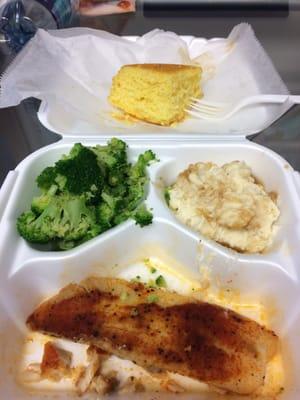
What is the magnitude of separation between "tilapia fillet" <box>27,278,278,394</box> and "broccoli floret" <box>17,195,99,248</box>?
0.56 feet

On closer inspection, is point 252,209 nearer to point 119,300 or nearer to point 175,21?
point 119,300

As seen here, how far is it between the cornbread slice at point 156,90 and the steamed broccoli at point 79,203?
43cm

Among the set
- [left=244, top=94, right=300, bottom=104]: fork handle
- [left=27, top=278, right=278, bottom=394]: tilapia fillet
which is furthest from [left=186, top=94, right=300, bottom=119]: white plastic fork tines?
[left=27, top=278, right=278, bottom=394]: tilapia fillet

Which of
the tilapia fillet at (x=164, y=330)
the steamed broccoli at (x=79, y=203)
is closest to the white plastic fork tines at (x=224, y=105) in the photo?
the steamed broccoli at (x=79, y=203)

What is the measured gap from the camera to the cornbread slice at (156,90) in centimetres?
165

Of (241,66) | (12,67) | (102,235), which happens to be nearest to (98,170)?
(102,235)

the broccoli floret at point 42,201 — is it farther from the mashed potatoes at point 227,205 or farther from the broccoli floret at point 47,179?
the mashed potatoes at point 227,205

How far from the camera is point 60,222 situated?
1.26 metres

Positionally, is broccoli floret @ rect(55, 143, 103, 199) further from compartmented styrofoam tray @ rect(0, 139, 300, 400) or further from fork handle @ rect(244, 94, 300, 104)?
fork handle @ rect(244, 94, 300, 104)

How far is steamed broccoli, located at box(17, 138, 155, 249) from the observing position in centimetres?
125

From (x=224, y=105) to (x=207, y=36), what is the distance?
728mm

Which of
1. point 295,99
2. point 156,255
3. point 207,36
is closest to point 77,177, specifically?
point 156,255

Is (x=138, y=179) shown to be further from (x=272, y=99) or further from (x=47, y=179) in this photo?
(x=272, y=99)

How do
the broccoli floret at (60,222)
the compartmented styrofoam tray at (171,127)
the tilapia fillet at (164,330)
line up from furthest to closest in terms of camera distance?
1. the compartmented styrofoam tray at (171,127)
2. the broccoli floret at (60,222)
3. the tilapia fillet at (164,330)
